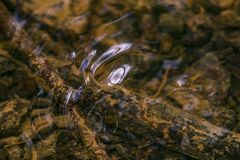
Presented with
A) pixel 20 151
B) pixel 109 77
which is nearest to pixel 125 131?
pixel 109 77

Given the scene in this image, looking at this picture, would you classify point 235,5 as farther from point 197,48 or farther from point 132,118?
point 132,118

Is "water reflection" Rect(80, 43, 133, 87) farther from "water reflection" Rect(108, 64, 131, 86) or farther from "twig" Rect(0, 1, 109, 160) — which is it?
"twig" Rect(0, 1, 109, 160)

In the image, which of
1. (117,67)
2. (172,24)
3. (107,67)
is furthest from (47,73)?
(172,24)

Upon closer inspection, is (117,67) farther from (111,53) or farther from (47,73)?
(47,73)

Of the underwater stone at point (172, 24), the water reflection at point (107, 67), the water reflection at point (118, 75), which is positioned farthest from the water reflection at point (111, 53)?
the underwater stone at point (172, 24)

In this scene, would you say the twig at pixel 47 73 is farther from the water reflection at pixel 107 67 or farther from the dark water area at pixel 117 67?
the water reflection at pixel 107 67
